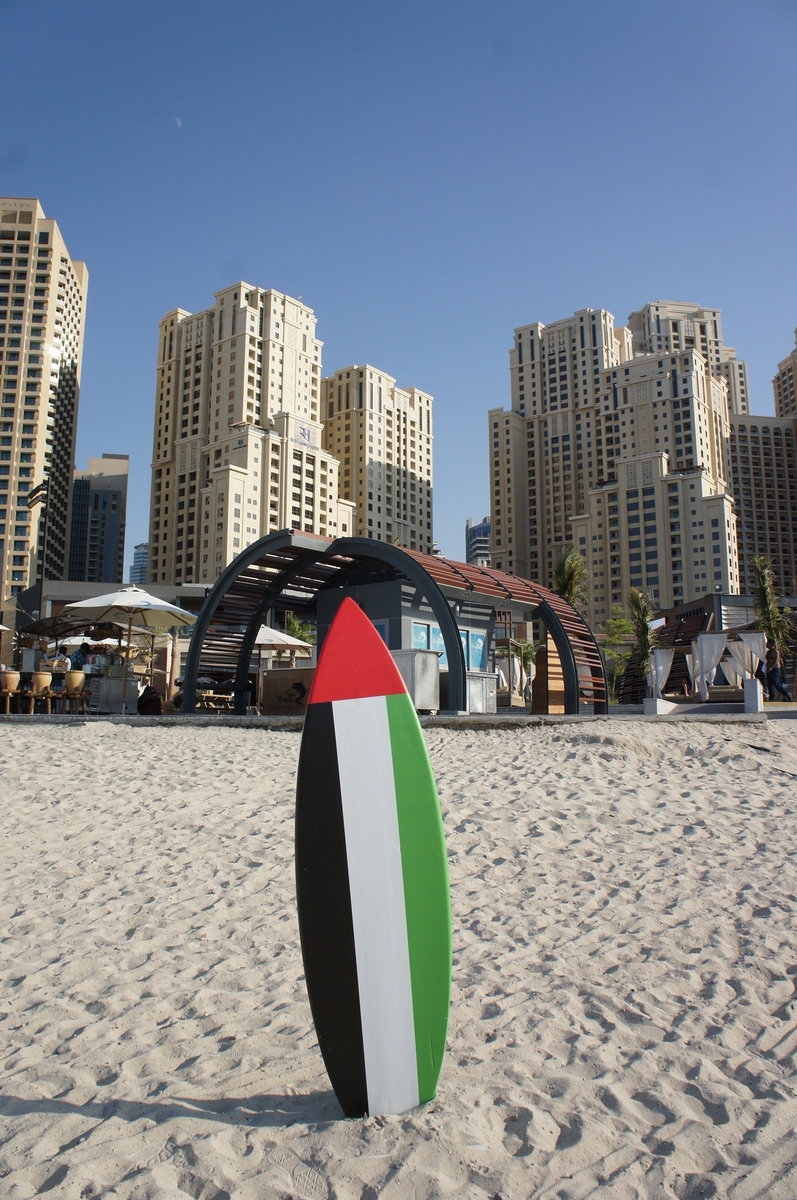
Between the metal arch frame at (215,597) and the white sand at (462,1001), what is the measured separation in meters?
7.06

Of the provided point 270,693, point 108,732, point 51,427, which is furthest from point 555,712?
point 51,427

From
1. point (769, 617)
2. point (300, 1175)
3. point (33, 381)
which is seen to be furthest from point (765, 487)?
point (300, 1175)

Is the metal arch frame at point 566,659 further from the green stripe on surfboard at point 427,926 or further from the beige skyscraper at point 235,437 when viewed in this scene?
the beige skyscraper at point 235,437

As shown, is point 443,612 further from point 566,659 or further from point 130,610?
point 130,610

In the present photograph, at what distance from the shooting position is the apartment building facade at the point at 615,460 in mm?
98500

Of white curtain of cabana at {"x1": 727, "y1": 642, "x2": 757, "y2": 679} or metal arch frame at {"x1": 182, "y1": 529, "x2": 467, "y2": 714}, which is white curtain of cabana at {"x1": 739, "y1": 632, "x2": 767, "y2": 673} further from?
metal arch frame at {"x1": 182, "y1": 529, "x2": 467, "y2": 714}

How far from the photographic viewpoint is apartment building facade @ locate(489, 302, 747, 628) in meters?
98.5

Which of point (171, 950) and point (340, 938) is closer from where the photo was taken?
point (340, 938)

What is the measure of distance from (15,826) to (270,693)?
922cm

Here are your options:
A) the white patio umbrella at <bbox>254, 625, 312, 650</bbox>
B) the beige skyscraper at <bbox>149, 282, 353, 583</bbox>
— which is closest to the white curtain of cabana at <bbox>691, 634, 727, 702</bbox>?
the white patio umbrella at <bbox>254, 625, 312, 650</bbox>

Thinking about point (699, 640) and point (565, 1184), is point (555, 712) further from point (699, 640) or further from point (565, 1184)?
point (565, 1184)

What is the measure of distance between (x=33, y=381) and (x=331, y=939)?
11564cm

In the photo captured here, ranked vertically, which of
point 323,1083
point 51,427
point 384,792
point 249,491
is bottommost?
point 323,1083

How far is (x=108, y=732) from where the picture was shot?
11.4m
